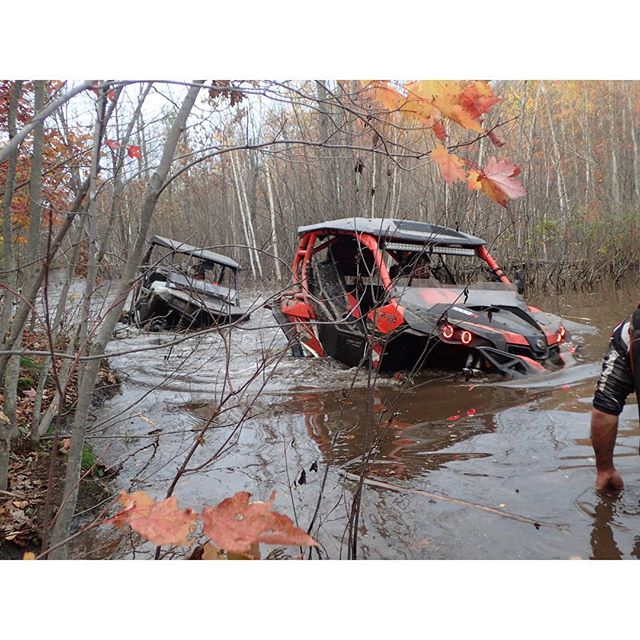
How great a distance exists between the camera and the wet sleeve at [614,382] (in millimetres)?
2510

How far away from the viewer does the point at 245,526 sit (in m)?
1.28

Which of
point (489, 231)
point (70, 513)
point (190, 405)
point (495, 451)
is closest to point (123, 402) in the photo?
point (190, 405)

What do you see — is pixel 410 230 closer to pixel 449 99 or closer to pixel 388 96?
pixel 388 96

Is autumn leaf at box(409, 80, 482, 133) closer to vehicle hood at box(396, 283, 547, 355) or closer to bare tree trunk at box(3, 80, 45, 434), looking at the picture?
bare tree trunk at box(3, 80, 45, 434)

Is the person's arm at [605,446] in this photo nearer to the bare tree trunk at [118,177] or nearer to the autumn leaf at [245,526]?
the autumn leaf at [245,526]

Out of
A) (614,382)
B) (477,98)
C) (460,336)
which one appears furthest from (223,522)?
(460,336)

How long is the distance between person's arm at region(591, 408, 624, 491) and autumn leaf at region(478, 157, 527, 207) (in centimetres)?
140

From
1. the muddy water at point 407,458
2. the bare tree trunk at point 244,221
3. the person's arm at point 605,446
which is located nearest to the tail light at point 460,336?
the muddy water at point 407,458

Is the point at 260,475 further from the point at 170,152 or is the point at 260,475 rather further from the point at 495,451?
the point at 170,152

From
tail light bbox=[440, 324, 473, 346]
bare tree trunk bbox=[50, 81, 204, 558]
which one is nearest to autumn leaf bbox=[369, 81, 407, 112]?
bare tree trunk bbox=[50, 81, 204, 558]

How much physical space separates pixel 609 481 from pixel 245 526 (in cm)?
221

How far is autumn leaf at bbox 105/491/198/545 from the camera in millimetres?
1229

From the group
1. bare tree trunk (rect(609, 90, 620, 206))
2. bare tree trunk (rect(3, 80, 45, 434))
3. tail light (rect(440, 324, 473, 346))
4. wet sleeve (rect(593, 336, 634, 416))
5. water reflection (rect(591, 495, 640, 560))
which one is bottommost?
water reflection (rect(591, 495, 640, 560))

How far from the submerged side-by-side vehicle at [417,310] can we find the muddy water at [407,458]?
0.26 meters
